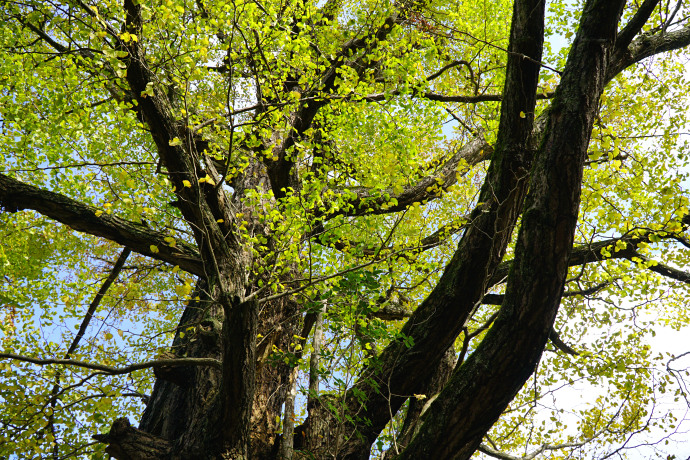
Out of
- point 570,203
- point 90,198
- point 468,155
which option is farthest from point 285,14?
point 570,203

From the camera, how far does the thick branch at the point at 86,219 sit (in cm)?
489

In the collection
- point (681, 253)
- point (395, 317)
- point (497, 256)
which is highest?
point (681, 253)

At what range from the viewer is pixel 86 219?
5043 millimetres

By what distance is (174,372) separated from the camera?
523 cm

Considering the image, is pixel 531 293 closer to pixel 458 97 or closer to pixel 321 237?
pixel 321 237

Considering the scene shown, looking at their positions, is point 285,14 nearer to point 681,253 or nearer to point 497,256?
point 497,256

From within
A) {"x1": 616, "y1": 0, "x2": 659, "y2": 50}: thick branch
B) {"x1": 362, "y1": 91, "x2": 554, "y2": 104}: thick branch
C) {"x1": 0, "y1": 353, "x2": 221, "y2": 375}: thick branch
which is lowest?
{"x1": 0, "y1": 353, "x2": 221, "y2": 375}: thick branch

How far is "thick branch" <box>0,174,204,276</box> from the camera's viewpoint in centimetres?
489

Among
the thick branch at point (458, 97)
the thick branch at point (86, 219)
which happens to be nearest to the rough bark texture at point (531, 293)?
the thick branch at point (458, 97)

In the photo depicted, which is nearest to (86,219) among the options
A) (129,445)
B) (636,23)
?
(129,445)

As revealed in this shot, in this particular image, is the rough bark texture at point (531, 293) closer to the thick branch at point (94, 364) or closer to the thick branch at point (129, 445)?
the thick branch at point (94, 364)

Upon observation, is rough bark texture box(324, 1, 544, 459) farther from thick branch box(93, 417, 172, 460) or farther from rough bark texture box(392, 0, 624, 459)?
thick branch box(93, 417, 172, 460)

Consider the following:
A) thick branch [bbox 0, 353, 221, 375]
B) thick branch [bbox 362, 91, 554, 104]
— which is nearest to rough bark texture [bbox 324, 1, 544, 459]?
thick branch [bbox 0, 353, 221, 375]

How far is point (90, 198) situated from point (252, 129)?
4243 millimetres
